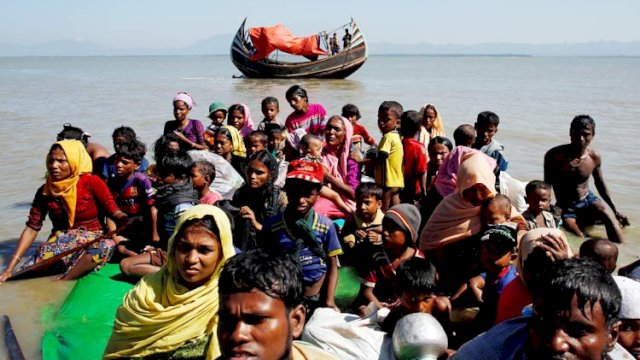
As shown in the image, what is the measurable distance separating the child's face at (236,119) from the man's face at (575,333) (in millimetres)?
5362

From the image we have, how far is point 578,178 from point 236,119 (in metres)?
3.70

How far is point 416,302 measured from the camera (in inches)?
123

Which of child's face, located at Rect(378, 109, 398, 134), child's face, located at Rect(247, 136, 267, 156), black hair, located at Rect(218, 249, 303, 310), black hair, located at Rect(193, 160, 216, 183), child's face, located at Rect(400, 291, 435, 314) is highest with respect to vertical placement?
child's face, located at Rect(378, 109, 398, 134)

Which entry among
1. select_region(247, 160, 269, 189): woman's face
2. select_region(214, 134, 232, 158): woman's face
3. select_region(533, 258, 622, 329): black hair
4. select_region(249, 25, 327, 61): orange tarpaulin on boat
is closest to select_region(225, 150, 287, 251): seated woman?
select_region(247, 160, 269, 189): woman's face

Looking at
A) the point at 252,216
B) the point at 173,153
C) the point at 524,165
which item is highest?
the point at 173,153

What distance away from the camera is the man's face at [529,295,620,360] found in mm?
1815

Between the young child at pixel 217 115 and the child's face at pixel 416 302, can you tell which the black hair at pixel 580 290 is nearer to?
the child's face at pixel 416 302

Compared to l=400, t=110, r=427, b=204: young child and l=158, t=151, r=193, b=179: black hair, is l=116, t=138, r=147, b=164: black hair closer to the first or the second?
l=158, t=151, r=193, b=179: black hair

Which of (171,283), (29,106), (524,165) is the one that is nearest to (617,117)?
(524,165)

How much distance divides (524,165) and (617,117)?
8759 millimetres

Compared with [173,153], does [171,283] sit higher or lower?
lower

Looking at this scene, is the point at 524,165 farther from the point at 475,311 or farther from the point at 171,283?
the point at 171,283

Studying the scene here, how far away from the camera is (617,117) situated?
59.2ft

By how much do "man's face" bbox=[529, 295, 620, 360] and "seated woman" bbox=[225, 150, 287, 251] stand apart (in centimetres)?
267
